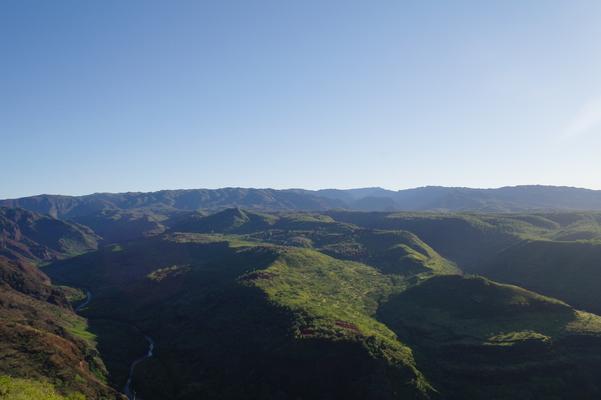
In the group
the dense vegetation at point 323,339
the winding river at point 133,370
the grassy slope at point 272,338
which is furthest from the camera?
the winding river at point 133,370

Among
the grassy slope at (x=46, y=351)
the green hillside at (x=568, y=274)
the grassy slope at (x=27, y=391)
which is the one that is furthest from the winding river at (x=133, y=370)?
the green hillside at (x=568, y=274)

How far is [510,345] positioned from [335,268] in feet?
337

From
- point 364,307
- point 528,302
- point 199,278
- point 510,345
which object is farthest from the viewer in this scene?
point 199,278

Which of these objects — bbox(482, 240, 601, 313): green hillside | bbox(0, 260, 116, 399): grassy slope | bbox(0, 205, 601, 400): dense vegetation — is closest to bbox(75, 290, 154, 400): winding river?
bbox(0, 205, 601, 400): dense vegetation

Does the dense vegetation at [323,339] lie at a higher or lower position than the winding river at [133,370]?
higher

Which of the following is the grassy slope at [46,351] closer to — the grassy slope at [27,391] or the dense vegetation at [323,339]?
the dense vegetation at [323,339]

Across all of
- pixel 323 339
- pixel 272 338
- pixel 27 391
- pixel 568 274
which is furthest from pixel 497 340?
pixel 27 391

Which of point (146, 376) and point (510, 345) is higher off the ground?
point (510, 345)

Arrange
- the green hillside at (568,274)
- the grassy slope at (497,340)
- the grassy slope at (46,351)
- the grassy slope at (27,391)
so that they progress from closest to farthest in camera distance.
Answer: the grassy slope at (27,391) < the grassy slope at (46,351) < the grassy slope at (497,340) < the green hillside at (568,274)

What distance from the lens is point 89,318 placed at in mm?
160375

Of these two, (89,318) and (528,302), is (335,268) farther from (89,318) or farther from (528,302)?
(89,318)

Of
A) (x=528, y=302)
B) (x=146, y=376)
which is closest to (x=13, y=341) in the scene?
(x=146, y=376)

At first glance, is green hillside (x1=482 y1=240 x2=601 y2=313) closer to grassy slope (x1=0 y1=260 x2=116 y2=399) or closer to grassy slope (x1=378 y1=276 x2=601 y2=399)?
grassy slope (x1=378 y1=276 x2=601 y2=399)

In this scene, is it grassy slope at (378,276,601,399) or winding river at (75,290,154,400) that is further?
winding river at (75,290,154,400)
